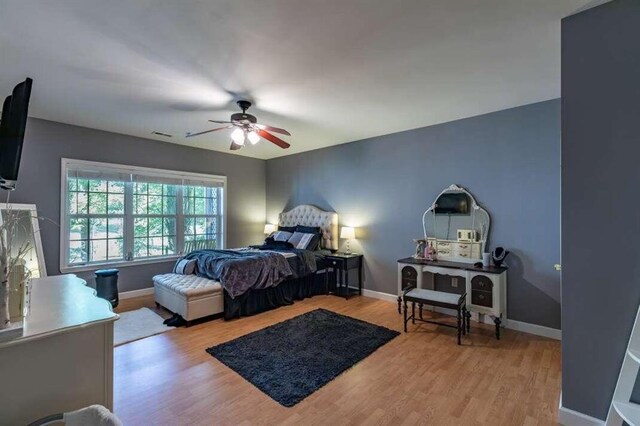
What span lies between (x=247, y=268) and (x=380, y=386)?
88.4 inches

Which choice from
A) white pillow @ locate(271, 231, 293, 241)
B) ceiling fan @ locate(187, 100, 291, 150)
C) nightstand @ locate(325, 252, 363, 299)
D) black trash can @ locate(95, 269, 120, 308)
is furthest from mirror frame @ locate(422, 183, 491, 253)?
black trash can @ locate(95, 269, 120, 308)

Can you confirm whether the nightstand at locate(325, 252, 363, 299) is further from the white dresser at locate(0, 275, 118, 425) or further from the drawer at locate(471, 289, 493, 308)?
the white dresser at locate(0, 275, 118, 425)

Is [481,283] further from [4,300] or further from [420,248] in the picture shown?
[4,300]

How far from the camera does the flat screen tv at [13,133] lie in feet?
4.67

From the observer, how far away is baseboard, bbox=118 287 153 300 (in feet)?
15.4

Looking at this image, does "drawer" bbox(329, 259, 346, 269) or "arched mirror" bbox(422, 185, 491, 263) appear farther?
"drawer" bbox(329, 259, 346, 269)

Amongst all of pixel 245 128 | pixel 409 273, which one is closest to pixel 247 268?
pixel 245 128

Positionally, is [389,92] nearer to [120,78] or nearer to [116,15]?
[116,15]

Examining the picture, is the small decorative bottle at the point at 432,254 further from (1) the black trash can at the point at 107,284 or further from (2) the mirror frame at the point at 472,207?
(1) the black trash can at the point at 107,284

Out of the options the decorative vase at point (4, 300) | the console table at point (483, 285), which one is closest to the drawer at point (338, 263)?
the console table at point (483, 285)

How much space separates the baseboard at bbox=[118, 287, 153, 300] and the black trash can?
51 cm

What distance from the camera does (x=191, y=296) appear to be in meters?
3.54

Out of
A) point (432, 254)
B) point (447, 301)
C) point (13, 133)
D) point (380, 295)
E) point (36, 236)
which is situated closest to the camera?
point (13, 133)

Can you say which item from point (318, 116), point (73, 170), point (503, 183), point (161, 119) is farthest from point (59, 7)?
point (503, 183)
